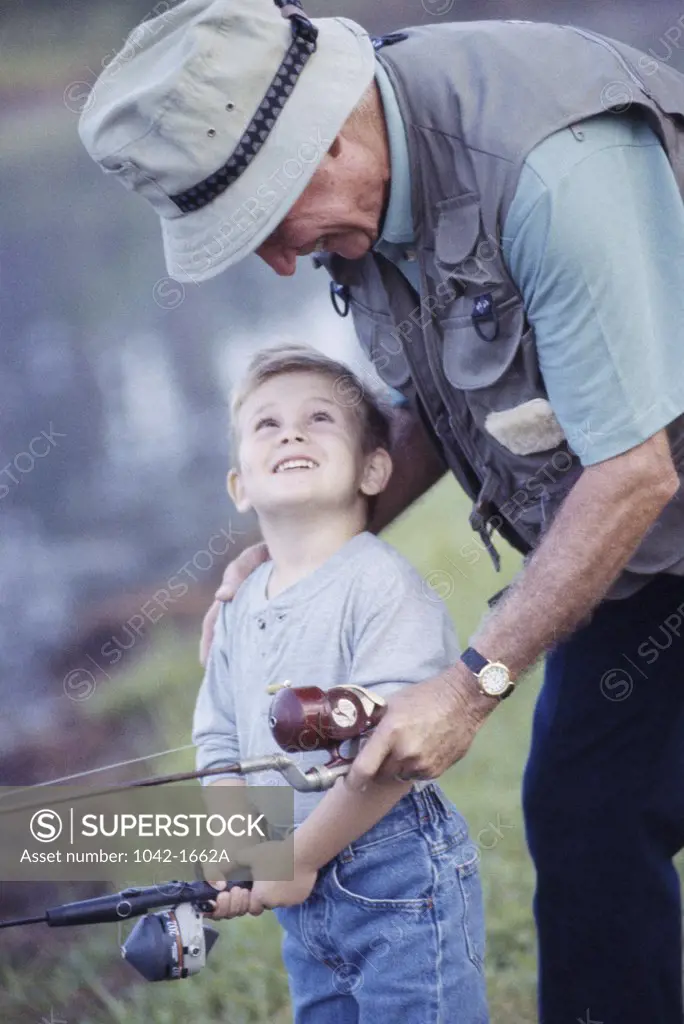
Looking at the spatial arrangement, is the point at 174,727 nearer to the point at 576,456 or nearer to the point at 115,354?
the point at 115,354

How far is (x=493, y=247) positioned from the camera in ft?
5.27

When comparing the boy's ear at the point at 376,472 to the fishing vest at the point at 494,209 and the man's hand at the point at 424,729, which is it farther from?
the man's hand at the point at 424,729

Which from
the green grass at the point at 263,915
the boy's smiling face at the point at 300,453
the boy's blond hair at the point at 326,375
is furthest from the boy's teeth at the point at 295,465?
the green grass at the point at 263,915

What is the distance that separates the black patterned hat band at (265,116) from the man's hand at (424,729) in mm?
616

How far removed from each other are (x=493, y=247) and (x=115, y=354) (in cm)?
104

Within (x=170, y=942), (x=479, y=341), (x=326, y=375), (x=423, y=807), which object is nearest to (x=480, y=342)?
(x=479, y=341)

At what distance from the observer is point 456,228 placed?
64.5 inches

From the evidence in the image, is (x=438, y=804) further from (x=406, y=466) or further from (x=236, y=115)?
(x=236, y=115)

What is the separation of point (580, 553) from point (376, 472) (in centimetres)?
37

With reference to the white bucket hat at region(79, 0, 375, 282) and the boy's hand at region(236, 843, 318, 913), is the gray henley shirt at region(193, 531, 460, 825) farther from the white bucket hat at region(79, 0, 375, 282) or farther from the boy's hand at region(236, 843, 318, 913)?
the white bucket hat at region(79, 0, 375, 282)

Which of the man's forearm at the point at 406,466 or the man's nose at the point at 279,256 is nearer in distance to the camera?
the man's nose at the point at 279,256

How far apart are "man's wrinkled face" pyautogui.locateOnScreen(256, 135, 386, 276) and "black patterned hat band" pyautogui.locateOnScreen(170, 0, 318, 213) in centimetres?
8

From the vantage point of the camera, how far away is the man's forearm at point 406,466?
1.94 m

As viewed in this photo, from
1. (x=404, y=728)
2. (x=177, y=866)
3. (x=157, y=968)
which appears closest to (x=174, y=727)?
(x=177, y=866)
